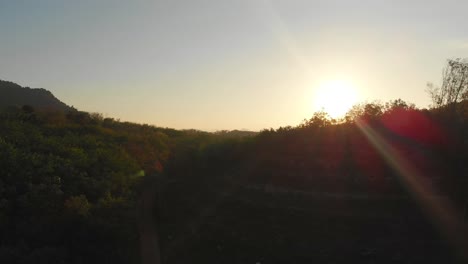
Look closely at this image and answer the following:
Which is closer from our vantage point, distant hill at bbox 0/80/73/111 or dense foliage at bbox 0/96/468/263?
dense foliage at bbox 0/96/468/263

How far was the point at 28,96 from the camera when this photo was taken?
251 ft

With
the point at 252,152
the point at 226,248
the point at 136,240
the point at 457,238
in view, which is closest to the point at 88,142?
the point at 252,152

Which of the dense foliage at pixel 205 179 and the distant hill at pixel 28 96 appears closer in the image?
the dense foliage at pixel 205 179

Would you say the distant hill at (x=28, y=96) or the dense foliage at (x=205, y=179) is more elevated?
the distant hill at (x=28, y=96)

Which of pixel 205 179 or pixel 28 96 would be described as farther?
pixel 28 96

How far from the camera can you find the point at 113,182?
70.5ft

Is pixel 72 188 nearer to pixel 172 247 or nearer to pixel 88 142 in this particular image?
pixel 172 247

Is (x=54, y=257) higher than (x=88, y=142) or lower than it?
lower

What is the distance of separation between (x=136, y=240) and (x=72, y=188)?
4633 mm

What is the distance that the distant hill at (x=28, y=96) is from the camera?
71.5 metres

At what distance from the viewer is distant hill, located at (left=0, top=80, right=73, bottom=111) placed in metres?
71.5

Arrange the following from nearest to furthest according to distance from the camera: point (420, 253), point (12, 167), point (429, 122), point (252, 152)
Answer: point (420, 253), point (429, 122), point (12, 167), point (252, 152)

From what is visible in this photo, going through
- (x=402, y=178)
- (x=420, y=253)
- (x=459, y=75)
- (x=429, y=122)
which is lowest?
(x=420, y=253)

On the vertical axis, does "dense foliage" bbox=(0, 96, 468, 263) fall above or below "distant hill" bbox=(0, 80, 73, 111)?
below
